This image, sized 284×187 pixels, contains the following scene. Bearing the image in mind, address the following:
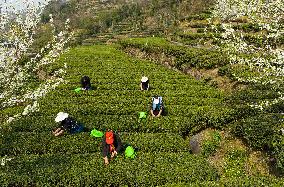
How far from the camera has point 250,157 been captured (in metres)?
17.4

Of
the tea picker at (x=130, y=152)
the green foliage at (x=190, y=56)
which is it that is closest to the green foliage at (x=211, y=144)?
the tea picker at (x=130, y=152)

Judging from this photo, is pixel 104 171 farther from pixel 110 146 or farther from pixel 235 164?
pixel 235 164

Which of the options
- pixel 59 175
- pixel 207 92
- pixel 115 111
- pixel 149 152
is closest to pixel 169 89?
pixel 207 92

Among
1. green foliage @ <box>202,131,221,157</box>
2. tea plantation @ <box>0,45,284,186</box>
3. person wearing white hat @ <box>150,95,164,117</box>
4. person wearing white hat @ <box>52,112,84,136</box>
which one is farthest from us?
person wearing white hat @ <box>150,95,164,117</box>

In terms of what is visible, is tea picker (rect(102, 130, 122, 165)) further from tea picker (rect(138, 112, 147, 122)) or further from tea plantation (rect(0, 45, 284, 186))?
tea picker (rect(138, 112, 147, 122))

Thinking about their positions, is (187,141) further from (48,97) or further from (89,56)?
(89,56)

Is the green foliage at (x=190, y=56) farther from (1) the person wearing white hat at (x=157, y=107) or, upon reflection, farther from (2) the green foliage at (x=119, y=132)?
(1) the person wearing white hat at (x=157, y=107)

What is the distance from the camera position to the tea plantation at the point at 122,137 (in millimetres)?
14805

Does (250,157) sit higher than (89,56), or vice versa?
(250,157)

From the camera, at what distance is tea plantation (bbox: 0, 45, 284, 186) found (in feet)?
48.6

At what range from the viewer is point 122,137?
1820 centimetres

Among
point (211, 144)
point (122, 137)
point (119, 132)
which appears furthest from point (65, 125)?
point (211, 144)

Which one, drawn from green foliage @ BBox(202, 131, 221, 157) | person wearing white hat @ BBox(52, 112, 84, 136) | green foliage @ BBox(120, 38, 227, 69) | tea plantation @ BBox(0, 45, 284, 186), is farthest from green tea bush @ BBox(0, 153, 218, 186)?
green foliage @ BBox(120, 38, 227, 69)

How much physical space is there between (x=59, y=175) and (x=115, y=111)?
296 inches
